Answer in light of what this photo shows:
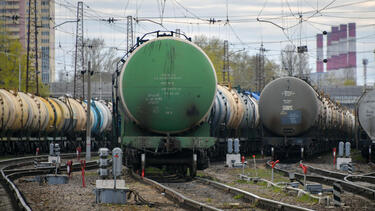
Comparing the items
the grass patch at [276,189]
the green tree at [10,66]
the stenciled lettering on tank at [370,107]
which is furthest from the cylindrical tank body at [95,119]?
the green tree at [10,66]

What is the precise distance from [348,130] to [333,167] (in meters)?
22.4

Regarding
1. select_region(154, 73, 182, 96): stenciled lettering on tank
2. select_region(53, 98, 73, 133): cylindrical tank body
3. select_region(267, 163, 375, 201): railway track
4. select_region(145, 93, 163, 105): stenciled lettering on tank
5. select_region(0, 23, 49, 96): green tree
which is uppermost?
select_region(0, 23, 49, 96): green tree

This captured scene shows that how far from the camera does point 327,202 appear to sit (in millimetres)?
12273

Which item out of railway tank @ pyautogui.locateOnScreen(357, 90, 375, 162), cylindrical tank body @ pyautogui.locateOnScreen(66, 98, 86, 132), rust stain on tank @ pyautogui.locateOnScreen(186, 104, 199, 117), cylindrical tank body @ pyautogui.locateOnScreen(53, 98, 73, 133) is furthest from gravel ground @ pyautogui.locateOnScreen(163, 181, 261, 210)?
cylindrical tank body @ pyautogui.locateOnScreen(66, 98, 86, 132)

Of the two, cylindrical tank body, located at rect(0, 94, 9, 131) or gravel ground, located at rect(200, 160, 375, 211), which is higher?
cylindrical tank body, located at rect(0, 94, 9, 131)

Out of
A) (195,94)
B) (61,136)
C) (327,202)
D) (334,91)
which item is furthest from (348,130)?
(334,91)

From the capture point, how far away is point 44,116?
3369cm

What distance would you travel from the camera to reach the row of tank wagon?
1166 inches

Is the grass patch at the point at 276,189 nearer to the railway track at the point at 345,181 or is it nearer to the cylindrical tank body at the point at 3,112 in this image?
the railway track at the point at 345,181

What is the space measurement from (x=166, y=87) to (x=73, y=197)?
4684 mm

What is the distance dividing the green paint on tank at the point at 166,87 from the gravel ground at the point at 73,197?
1978mm

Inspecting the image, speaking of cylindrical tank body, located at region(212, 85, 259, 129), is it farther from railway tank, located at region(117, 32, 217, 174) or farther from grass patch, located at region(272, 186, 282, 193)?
grass patch, located at region(272, 186, 282, 193)

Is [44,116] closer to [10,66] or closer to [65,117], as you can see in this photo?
[65,117]

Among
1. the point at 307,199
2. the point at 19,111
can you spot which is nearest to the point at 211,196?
the point at 307,199
